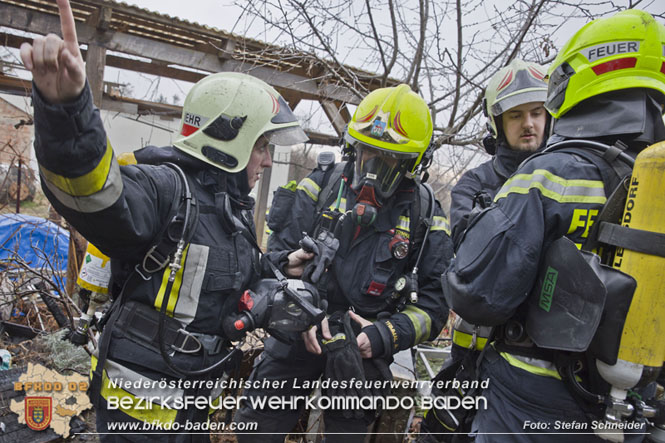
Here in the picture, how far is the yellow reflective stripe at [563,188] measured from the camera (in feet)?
5.17

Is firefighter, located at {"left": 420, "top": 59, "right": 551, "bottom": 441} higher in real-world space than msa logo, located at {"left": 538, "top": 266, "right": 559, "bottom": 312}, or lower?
higher

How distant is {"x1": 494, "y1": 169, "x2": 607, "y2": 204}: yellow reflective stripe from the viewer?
158 cm

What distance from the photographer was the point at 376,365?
8.27 feet

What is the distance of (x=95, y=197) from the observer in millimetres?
1243

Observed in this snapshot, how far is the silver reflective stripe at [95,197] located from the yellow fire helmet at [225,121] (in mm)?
→ 644

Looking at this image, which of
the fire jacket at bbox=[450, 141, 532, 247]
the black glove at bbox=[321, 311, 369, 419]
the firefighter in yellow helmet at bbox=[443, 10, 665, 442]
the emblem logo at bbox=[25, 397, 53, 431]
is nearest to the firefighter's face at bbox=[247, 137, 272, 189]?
the black glove at bbox=[321, 311, 369, 419]

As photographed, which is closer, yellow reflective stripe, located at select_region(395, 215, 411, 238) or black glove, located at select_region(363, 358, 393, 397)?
black glove, located at select_region(363, 358, 393, 397)

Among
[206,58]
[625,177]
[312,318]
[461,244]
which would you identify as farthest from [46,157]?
[206,58]

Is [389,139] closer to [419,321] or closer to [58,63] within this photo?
[419,321]

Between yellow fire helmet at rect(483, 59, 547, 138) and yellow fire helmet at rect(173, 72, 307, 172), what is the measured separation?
1788mm

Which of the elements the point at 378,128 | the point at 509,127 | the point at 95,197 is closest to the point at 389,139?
the point at 378,128

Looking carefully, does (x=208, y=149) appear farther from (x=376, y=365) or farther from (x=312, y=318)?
(x=376, y=365)

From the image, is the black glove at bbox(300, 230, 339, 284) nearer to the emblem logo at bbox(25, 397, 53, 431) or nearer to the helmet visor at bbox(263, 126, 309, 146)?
the helmet visor at bbox(263, 126, 309, 146)

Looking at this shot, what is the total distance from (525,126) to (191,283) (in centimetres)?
257
